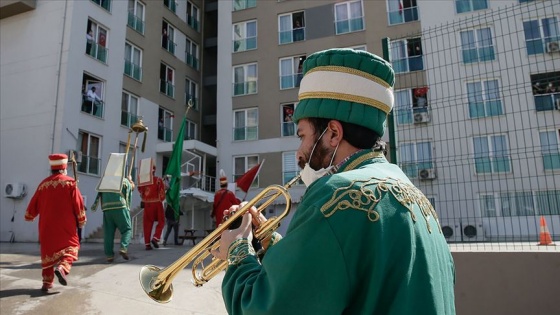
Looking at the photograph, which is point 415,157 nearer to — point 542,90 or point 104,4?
point 542,90

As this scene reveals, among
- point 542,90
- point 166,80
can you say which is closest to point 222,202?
point 542,90

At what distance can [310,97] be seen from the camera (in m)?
1.94

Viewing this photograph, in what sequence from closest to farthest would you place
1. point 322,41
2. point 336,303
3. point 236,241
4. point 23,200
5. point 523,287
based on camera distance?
1. point 336,303
2. point 236,241
3. point 523,287
4. point 23,200
5. point 322,41

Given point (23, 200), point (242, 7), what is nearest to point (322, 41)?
point (242, 7)

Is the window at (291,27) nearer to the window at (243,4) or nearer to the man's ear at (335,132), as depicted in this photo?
the window at (243,4)

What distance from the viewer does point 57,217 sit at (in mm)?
6215

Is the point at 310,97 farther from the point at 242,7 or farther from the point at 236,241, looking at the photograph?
the point at 242,7

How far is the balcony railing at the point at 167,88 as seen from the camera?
2541 cm

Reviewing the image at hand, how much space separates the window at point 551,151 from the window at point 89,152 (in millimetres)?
18082

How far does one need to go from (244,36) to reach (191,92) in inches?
205

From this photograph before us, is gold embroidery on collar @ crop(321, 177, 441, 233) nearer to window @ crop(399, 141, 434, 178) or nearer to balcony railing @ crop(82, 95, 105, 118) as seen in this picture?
window @ crop(399, 141, 434, 178)

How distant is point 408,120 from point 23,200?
56.3 ft

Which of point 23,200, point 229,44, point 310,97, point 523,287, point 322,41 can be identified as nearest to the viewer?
point 310,97

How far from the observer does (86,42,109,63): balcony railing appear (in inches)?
790
